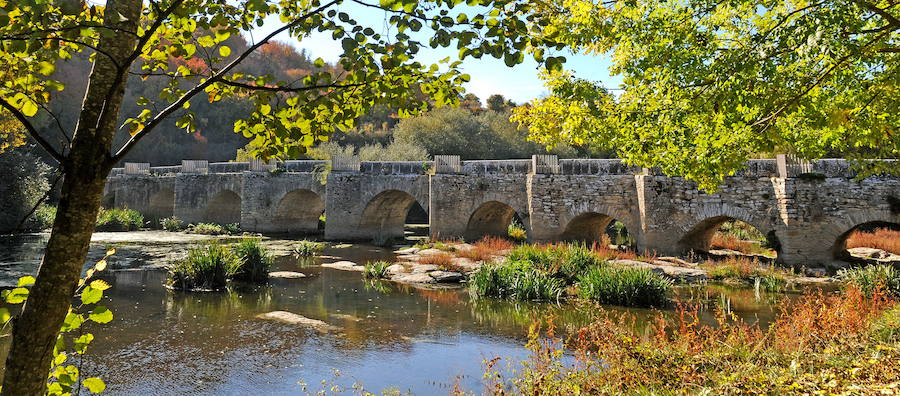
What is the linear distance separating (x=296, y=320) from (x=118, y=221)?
23902 millimetres

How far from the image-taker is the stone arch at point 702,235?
17.9 m

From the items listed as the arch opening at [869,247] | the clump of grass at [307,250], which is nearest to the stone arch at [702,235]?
the arch opening at [869,247]

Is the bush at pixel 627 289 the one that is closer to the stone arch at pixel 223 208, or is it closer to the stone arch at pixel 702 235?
the stone arch at pixel 702 235

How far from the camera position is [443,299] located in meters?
12.8

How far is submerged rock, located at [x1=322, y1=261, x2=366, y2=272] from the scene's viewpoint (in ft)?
57.1

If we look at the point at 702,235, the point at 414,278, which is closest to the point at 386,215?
the point at 414,278

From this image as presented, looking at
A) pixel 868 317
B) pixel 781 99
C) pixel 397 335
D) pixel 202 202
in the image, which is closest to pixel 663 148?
pixel 781 99

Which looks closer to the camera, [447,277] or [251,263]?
[251,263]

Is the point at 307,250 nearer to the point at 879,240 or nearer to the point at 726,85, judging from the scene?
the point at 726,85

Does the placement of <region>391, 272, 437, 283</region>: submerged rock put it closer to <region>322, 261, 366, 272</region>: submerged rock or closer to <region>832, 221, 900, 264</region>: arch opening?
<region>322, 261, 366, 272</region>: submerged rock

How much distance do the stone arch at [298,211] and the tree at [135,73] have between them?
1033 inches

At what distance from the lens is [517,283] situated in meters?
12.8

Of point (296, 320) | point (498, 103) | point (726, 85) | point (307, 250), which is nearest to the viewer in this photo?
point (726, 85)

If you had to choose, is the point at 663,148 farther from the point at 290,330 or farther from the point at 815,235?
the point at 815,235
